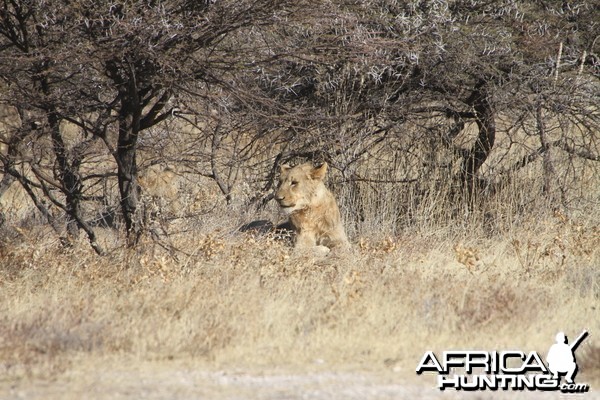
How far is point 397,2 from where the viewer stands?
10.8 metres

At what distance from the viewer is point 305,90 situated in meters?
11.9

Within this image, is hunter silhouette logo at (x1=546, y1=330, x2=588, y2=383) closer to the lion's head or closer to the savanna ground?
the savanna ground

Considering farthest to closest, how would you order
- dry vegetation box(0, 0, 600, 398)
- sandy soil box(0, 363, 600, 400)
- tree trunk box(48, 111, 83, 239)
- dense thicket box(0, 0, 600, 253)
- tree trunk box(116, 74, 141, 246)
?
tree trunk box(48, 111, 83, 239)
tree trunk box(116, 74, 141, 246)
dense thicket box(0, 0, 600, 253)
dry vegetation box(0, 0, 600, 398)
sandy soil box(0, 363, 600, 400)

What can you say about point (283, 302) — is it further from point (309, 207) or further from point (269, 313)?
point (309, 207)

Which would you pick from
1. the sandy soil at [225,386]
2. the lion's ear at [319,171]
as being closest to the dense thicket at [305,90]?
the lion's ear at [319,171]

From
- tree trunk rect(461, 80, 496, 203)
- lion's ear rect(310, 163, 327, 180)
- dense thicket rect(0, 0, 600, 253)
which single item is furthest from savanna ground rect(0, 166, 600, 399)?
tree trunk rect(461, 80, 496, 203)

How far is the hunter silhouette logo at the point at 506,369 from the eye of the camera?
607 centimetres

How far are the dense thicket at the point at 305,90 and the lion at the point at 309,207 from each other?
0.45m

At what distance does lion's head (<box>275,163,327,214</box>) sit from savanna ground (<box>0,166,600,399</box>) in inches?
40.6

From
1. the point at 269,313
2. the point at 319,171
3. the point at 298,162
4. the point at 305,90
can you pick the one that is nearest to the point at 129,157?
the point at 319,171

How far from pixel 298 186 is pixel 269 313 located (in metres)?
3.75

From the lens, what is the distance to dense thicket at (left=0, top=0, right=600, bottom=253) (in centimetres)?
851

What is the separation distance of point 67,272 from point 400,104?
16.0 feet

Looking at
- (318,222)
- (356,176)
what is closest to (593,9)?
(356,176)
